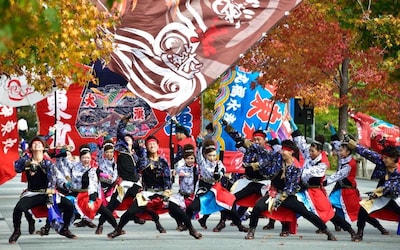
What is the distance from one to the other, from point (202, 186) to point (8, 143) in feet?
32.5

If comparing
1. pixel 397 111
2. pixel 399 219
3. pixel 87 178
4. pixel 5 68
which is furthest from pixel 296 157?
pixel 397 111

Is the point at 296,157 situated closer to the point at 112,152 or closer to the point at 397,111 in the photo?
the point at 112,152

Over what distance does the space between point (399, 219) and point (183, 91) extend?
3646 millimetres

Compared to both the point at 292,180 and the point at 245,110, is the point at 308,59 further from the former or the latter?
the point at 292,180

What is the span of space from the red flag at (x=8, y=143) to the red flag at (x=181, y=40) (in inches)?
333

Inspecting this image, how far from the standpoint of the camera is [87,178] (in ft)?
53.6

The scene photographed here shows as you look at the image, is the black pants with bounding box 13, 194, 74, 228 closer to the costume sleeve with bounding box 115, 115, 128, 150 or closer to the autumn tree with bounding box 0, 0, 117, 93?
the autumn tree with bounding box 0, 0, 117, 93

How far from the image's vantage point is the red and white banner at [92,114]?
25.9 m

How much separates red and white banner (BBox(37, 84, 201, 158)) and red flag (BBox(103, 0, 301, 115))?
8.50 metres

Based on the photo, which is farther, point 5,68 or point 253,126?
point 253,126

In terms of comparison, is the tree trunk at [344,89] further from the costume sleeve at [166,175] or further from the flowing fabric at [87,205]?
the costume sleeve at [166,175]

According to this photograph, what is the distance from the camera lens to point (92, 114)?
2661cm

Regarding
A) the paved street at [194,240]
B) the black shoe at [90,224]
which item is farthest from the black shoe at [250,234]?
the black shoe at [90,224]

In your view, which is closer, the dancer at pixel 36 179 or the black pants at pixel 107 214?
the dancer at pixel 36 179
